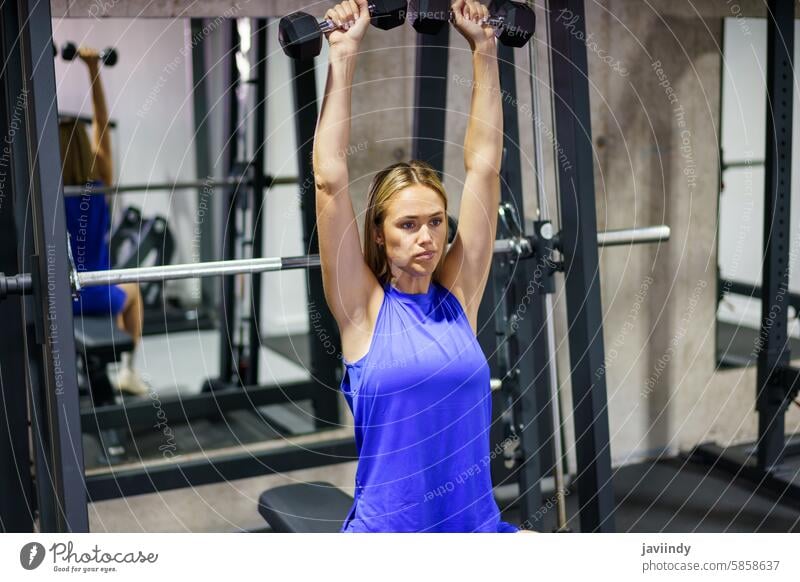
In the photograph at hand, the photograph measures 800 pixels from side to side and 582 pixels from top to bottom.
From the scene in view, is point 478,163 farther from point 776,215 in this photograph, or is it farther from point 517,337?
point 776,215

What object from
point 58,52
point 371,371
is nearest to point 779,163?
point 371,371

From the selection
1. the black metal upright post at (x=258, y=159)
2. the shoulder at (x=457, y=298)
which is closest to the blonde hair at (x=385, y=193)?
the shoulder at (x=457, y=298)

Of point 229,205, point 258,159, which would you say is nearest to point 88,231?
point 229,205

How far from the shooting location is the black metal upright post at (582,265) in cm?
241

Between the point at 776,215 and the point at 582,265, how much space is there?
1411 millimetres

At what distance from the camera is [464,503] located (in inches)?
76.4

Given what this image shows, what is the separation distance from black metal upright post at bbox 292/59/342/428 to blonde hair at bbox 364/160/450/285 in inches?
50.2

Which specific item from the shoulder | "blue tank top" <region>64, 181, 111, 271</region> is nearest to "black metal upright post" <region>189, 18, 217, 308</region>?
"blue tank top" <region>64, 181, 111, 271</region>

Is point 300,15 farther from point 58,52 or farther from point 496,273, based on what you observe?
point 58,52

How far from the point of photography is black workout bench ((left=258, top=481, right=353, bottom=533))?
98.7 inches

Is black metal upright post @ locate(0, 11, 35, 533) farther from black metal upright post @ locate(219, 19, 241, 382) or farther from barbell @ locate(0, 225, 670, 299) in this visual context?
black metal upright post @ locate(219, 19, 241, 382)

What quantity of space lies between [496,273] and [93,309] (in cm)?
237

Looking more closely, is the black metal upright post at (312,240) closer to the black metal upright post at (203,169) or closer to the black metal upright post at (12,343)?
the black metal upright post at (12,343)
